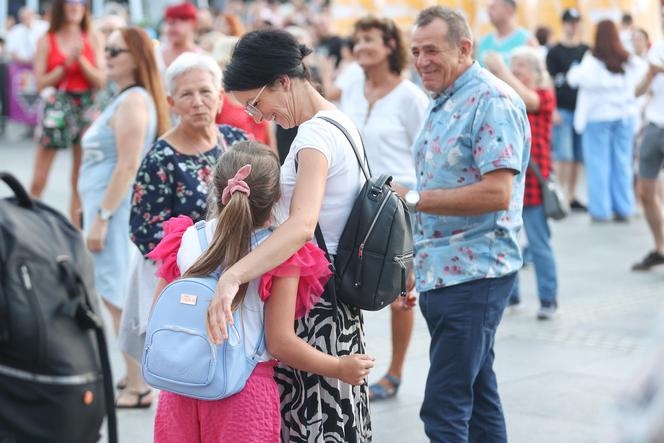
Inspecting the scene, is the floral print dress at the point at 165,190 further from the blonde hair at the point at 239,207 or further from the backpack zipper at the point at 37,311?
the backpack zipper at the point at 37,311

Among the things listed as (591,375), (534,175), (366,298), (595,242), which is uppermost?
(366,298)

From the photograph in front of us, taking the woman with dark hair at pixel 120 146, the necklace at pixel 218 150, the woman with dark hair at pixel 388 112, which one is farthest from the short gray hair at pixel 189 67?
the woman with dark hair at pixel 388 112

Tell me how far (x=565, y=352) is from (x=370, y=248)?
12.0ft

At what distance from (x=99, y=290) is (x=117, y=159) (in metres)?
0.71

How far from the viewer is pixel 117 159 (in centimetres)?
549

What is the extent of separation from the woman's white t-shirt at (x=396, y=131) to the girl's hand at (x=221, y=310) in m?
2.78

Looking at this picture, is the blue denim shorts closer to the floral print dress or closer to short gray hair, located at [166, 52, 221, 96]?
short gray hair, located at [166, 52, 221, 96]

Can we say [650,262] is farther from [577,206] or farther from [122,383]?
[122,383]

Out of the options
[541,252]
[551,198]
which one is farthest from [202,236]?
[541,252]

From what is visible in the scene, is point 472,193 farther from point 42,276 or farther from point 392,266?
point 42,276

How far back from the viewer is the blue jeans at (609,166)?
37.6 feet

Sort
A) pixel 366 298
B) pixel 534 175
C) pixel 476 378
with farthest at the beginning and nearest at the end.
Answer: pixel 534 175, pixel 476 378, pixel 366 298

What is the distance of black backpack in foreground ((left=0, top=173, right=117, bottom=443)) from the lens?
8.05 feet

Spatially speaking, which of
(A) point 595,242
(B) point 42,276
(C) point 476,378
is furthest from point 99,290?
(A) point 595,242
